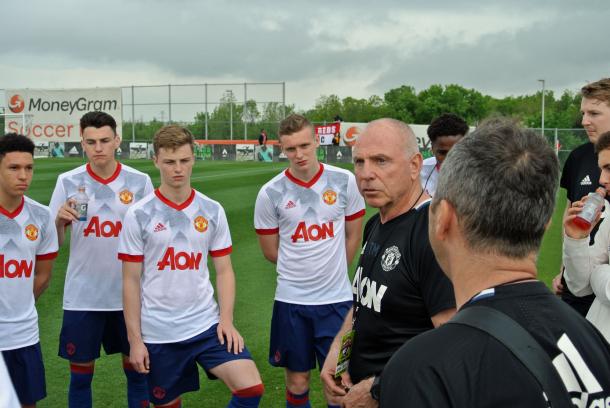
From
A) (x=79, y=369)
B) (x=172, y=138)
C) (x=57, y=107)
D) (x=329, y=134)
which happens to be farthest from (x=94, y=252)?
(x=57, y=107)

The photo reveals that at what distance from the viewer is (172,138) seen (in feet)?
14.2

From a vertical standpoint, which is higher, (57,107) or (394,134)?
(57,107)

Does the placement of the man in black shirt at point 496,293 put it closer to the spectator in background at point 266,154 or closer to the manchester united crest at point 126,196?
the manchester united crest at point 126,196

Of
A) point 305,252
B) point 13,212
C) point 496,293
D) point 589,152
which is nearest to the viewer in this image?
point 496,293

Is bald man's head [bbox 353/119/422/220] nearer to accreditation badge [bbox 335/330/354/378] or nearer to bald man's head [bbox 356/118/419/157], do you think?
bald man's head [bbox 356/118/419/157]

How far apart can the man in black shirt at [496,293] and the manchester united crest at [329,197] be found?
3.34m

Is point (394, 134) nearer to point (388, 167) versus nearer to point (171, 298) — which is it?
point (388, 167)

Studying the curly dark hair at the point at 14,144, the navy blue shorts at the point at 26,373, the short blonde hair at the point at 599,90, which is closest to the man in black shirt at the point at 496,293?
the short blonde hair at the point at 599,90

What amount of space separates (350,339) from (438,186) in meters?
1.48

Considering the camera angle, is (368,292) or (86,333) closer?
(368,292)

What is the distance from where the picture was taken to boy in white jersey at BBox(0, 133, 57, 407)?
13.7 ft

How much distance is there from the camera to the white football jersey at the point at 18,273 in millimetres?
4152

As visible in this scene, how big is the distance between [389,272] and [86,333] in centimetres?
315

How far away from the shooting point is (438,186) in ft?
5.44
